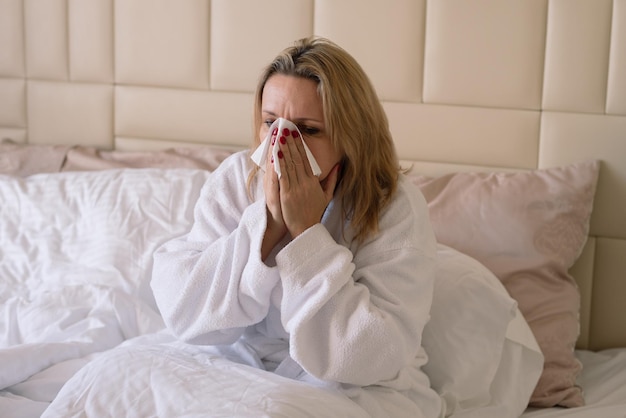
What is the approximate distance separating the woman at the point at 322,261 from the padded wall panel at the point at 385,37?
697 millimetres

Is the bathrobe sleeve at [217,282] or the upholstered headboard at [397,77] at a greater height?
the upholstered headboard at [397,77]

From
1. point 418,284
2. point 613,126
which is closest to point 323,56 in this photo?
point 418,284

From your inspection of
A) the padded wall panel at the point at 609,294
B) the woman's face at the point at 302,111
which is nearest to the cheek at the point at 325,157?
the woman's face at the point at 302,111

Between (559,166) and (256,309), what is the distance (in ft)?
3.33

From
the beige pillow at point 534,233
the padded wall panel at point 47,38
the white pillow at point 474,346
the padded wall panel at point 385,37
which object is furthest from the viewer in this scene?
the padded wall panel at point 47,38

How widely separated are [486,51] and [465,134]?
22cm

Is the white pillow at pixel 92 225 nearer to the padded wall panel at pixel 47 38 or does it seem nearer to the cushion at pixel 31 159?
the cushion at pixel 31 159

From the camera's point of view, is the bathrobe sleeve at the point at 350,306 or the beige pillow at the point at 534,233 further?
the beige pillow at the point at 534,233

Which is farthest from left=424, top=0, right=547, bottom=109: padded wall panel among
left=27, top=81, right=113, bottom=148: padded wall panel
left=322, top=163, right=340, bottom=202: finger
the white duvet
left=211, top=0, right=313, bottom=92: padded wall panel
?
left=27, top=81, right=113, bottom=148: padded wall panel

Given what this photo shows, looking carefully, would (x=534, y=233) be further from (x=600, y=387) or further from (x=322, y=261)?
(x=322, y=261)

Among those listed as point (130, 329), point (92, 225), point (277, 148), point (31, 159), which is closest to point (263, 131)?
point (277, 148)

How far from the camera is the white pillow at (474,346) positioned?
1.85m

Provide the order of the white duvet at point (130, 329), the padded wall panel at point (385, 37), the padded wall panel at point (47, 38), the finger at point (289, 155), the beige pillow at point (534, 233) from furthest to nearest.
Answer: the padded wall panel at point (47, 38), the padded wall panel at point (385, 37), the beige pillow at point (534, 233), the finger at point (289, 155), the white duvet at point (130, 329)

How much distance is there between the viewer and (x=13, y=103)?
2.74 metres
